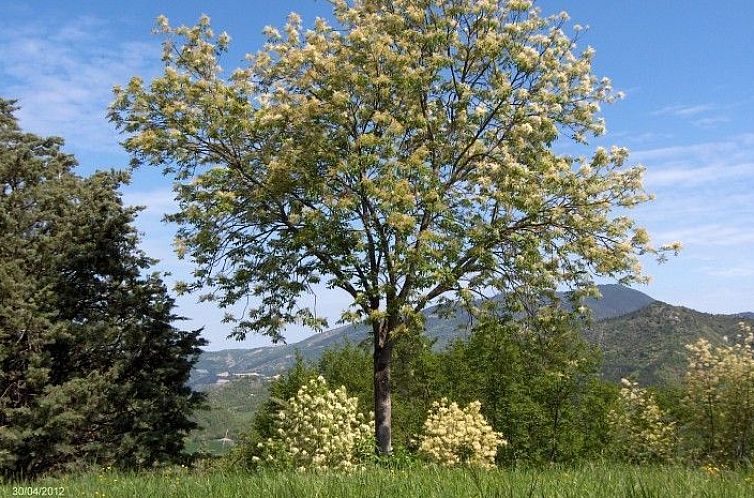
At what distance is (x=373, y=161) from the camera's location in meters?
16.8

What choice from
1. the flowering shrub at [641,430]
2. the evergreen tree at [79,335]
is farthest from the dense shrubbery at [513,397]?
the evergreen tree at [79,335]

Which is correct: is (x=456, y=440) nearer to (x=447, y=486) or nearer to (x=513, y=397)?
(x=447, y=486)

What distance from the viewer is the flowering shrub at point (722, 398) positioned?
1995 cm

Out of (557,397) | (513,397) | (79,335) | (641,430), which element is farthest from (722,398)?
(79,335)

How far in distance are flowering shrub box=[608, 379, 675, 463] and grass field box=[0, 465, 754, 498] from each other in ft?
73.9

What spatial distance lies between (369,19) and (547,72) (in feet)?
18.8

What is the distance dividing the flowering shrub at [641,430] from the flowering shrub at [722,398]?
5257 mm

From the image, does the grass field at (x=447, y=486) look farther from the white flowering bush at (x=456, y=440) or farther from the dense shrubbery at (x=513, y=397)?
the dense shrubbery at (x=513, y=397)

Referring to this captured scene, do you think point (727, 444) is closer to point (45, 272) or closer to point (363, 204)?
point (363, 204)

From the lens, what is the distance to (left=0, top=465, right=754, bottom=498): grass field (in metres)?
5.40

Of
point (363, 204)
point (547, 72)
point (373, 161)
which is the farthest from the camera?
point (547, 72)

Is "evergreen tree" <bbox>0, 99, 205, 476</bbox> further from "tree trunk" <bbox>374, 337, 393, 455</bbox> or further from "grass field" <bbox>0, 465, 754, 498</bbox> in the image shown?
"grass field" <bbox>0, 465, 754, 498</bbox>

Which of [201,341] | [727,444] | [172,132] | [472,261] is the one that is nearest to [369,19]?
[172,132]

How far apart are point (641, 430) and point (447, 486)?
89.4 ft
